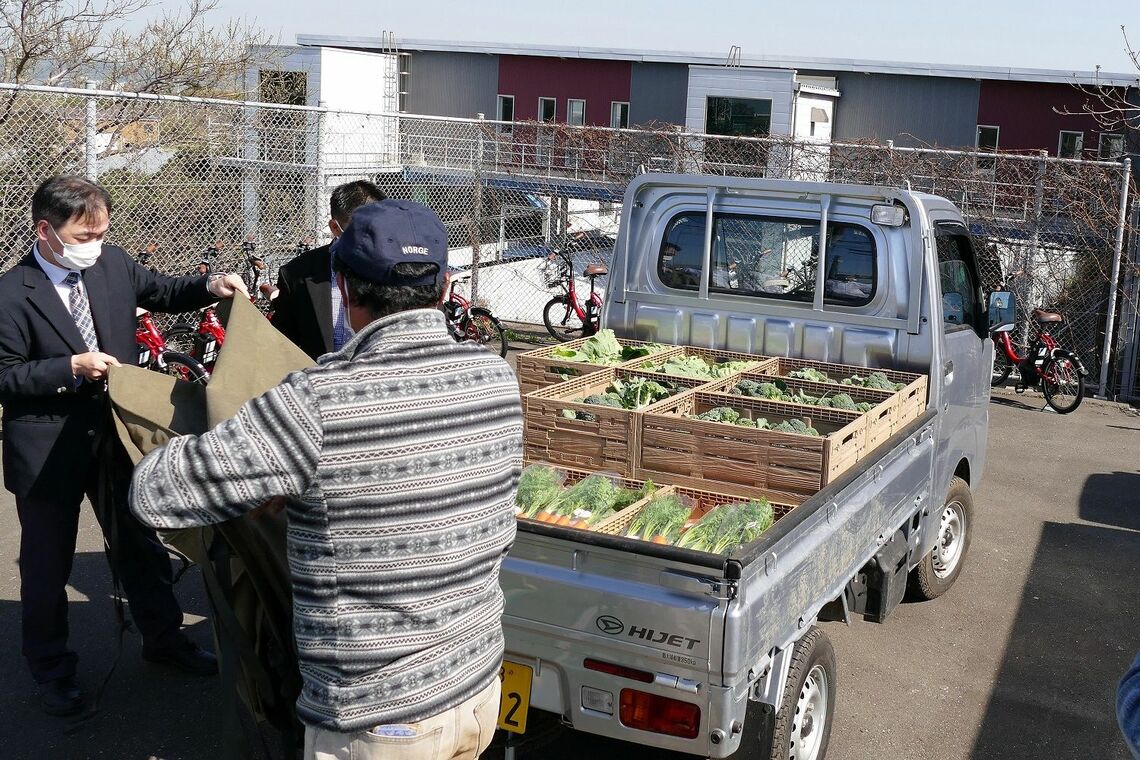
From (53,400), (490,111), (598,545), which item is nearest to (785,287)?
(598,545)

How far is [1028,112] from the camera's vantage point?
3291 cm

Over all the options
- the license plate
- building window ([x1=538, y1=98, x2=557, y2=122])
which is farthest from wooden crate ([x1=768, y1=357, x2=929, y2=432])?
building window ([x1=538, y1=98, x2=557, y2=122])

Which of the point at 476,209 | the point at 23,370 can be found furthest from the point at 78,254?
the point at 476,209

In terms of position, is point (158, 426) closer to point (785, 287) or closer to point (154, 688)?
point (154, 688)

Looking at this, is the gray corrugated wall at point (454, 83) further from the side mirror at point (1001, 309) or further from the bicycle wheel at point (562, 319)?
the side mirror at point (1001, 309)

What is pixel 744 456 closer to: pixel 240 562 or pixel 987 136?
pixel 240 562

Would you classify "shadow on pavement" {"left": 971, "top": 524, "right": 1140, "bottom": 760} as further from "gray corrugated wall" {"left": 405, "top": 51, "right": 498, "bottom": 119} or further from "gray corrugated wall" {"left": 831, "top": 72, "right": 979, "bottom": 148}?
"gray corrugated wall" {"left": 405, "top": 51, "right": 498, "bottom": 119}

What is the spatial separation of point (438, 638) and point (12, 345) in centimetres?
271

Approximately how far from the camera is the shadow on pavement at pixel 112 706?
438 centimetres

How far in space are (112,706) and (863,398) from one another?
11.9 ft

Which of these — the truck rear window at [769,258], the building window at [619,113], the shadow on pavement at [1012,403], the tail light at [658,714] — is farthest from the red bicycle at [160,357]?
the building window at [619,113]

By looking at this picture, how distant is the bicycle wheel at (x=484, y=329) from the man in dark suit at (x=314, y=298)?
738 centimetres

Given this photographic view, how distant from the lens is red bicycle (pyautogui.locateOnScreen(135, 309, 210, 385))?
9180 mm

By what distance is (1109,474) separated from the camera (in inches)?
360
